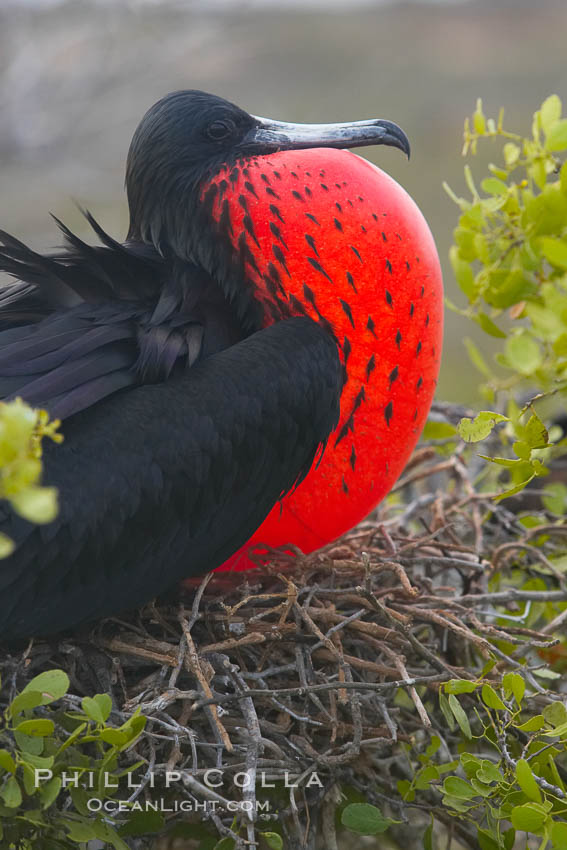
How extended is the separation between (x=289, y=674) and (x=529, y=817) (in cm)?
44

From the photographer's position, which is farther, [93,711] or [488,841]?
[488,841]

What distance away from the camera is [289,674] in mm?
1432

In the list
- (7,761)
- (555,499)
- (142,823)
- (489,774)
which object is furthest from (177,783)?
(555,499)

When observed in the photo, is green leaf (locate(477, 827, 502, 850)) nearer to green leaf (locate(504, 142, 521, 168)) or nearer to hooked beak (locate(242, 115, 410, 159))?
green leaf (locate(504, 142, 521, 168))

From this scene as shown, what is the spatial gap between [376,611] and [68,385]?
21.2 inches

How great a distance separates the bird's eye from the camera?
1.49 metres

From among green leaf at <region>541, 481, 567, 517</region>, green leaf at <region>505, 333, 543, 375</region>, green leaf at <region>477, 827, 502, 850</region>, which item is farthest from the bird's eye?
green leaf at <region>477, 827, 502, 850</region>

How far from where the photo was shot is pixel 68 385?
1.27 metres

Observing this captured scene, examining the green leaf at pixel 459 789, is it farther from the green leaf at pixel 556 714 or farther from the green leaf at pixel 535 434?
the green leaf at pixel 535 434

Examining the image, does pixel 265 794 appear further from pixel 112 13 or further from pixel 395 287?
pixel 112 13

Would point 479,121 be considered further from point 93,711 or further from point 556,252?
point 93,711

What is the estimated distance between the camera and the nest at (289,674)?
1256 millimetres

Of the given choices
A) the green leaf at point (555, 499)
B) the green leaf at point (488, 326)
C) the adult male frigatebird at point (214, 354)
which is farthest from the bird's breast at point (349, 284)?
the green leaf at point (555, 499)

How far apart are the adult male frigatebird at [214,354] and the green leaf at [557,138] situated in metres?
0.34
